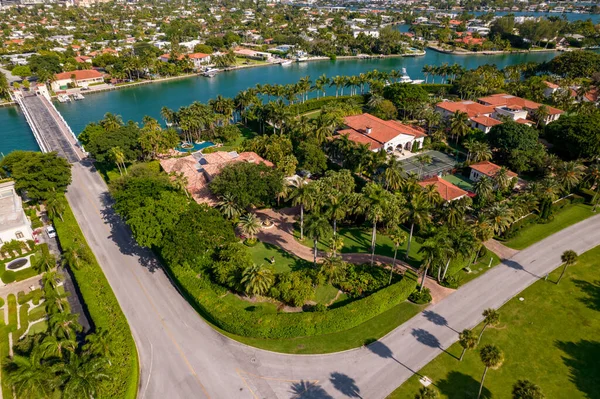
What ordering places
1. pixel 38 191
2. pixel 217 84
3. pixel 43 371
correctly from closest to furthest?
1. pixel 43 371
2. pixel 38 191
3. pixel 217 84

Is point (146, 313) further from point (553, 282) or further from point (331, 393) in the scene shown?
point (553, 282)

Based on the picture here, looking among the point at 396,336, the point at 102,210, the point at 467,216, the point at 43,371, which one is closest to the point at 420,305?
the point at 396,336

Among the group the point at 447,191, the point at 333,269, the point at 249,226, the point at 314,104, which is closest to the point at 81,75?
the point at 314,104

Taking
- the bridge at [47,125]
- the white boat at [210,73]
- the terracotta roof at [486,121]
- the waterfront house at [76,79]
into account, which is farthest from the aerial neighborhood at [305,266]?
the white boat at [210,73]

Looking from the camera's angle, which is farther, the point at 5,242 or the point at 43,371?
the point at 5,242

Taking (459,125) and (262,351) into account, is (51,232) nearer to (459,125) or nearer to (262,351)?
(262,351)

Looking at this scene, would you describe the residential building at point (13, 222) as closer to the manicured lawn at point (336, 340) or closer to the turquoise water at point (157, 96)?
the manicured lawn at point (336, 340)

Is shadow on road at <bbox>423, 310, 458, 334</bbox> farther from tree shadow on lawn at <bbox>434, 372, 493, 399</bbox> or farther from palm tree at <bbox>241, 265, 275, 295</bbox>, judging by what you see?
palm tree at <bbox>241, 265, 275, 295</bbox>
